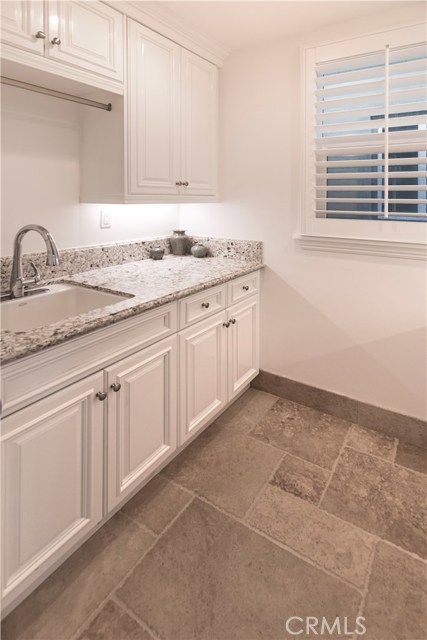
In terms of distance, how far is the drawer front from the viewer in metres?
1.13

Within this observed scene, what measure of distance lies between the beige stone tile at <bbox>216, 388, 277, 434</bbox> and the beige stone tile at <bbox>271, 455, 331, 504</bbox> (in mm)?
372

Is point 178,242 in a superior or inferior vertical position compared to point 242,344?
superior

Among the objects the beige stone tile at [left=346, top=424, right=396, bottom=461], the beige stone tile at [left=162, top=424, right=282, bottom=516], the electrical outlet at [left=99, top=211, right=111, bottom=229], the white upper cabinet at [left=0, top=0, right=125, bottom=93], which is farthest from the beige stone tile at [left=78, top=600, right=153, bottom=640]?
the white upper cabinet at [left=0, top=0, right=125, bottom=93]

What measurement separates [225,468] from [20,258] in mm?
1381

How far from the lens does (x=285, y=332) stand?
2.62 m

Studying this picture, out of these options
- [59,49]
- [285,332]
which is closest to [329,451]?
[285,332]

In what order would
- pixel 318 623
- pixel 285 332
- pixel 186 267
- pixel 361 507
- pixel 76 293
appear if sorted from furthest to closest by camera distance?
pixel 285 332 < pixel 186 267 < pixel 76 293 < pixel 361 507 < pixel 318 623

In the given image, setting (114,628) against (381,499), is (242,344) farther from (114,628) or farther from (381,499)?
(114,628)

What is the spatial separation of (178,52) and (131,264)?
3.94 ft

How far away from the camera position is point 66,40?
156 centimetres

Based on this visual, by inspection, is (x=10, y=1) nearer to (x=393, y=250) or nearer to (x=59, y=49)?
(x=59, y=49)

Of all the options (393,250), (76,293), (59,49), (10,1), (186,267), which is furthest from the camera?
(186,267)

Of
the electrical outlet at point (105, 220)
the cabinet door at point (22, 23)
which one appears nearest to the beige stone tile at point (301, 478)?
the electrical outlet at point (105, 220)

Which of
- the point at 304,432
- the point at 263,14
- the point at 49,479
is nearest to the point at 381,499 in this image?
the point at 304,432
